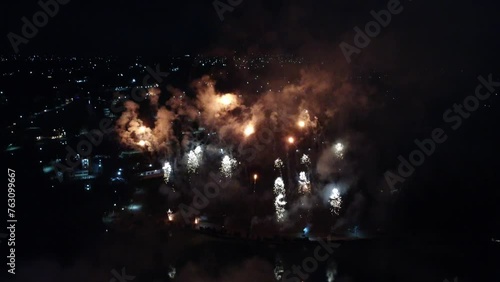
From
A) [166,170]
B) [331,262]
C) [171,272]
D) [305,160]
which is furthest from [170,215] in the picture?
[305,160]

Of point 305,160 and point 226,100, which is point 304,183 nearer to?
point 305,160

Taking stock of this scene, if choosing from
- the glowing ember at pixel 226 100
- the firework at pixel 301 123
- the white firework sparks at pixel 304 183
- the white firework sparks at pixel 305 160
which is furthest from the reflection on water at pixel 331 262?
the firework at pixel 301 123

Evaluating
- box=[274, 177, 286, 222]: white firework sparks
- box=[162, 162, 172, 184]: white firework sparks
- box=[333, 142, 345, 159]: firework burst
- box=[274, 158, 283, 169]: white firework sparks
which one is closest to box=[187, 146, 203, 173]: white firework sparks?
box=[162, 162, 172, 184]: white firework sparks

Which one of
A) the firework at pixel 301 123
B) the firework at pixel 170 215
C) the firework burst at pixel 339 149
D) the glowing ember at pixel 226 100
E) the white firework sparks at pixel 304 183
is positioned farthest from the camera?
the firework at pixel 301 123

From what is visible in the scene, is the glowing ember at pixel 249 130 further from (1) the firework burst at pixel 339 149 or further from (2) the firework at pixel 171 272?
(2) the firework at pixel 171 272

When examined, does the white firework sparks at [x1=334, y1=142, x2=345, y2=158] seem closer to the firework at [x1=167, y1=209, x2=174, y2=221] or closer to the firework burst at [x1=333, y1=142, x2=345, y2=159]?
the firework burst at [x1=333, y1=142, x2=345, y2=159]

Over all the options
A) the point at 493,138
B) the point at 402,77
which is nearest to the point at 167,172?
the point at 493,138
